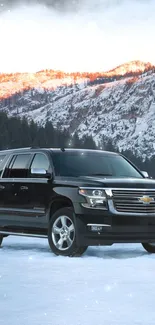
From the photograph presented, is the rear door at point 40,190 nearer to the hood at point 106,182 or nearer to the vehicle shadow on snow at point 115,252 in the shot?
the hood at point 106,182

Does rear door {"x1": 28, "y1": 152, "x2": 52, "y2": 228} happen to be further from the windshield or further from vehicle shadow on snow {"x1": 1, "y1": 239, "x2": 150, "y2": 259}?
vehicle shadow on snow {"x1": 1, "y1": 239, "x2": 150, "y2": 259}

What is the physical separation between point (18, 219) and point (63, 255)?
5.27ft

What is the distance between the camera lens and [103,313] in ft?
16.5

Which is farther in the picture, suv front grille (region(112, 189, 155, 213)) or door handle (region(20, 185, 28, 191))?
door handle (region(20, 185, 28, 191))

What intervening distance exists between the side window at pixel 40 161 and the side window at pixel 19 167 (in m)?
0.17

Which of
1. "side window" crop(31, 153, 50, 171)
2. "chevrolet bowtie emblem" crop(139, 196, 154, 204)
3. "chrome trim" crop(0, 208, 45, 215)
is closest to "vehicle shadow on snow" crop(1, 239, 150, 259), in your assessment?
"chrome trim" crop(0, 208, 45, 215)

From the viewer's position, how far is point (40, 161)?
445 inches

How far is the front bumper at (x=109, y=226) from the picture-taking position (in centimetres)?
965

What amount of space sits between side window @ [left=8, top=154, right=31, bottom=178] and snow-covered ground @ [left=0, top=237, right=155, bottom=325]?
1.64 meters

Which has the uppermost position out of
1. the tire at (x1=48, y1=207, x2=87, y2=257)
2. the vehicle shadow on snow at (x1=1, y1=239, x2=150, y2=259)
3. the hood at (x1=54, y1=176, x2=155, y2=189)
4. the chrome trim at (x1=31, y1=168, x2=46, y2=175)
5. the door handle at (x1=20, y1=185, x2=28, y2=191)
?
the chrome trim at (x1=31, y1=168, x2=46, y2=175)

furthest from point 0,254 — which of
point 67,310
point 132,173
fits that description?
point 67,310

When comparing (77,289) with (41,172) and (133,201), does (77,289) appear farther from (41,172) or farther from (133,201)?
(41,172)

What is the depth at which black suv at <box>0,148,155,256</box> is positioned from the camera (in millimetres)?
9719

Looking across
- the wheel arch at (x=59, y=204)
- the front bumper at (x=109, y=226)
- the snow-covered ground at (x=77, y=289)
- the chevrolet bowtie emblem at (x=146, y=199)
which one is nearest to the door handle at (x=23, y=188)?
the wheel arch at (x=59, y=204)
